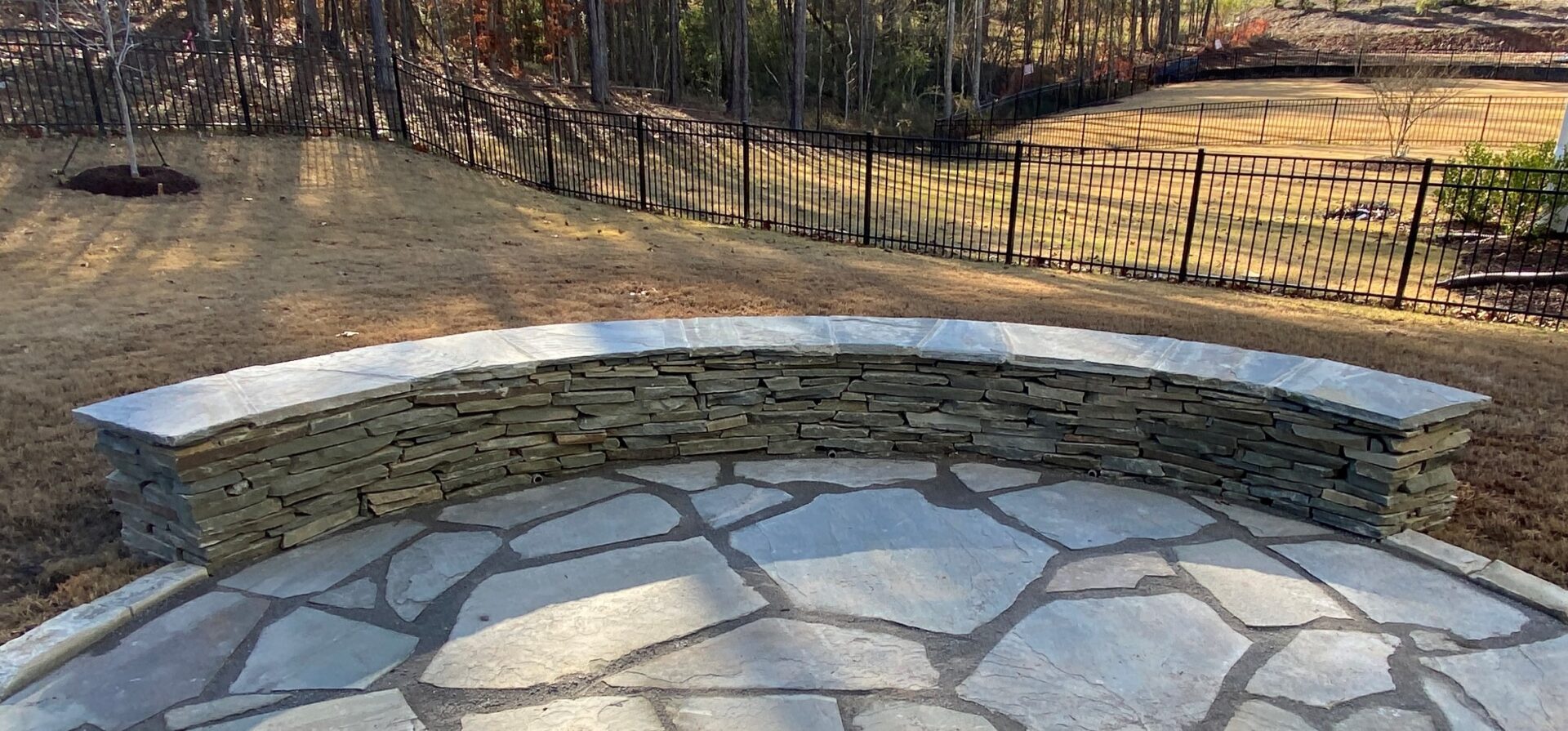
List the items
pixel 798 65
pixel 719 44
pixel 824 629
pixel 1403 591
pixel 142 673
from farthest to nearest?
pixel 719 44
pixel 798 65
pixel 1403 591
pixel 824 629
pixel 142 673

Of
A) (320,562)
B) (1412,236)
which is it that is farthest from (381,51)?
(1412,236)

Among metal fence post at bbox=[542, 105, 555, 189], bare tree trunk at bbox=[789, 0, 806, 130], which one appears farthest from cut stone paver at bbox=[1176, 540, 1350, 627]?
bare tree trunk at bbox=[789, 0, 806, 130]

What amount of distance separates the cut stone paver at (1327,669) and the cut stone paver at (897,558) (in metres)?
0.74

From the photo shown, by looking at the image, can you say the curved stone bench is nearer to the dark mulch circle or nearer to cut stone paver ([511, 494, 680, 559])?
cut stone paver ([511, 494, 680, 559])

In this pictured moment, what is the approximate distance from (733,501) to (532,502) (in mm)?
791

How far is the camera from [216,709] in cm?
223

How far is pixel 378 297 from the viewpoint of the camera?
6.13 meters

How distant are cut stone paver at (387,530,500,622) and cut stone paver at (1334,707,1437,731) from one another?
8.54ft

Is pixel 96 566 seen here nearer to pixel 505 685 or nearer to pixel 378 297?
pixel 505 685

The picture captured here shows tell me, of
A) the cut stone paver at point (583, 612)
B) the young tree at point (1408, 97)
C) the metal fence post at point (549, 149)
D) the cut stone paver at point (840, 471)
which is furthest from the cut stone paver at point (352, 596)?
the young tree at point (1408, 97)

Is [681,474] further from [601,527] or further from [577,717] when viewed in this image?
[577,717]

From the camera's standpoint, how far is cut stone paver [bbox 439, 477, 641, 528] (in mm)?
3305

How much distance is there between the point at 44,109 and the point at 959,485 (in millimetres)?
14442

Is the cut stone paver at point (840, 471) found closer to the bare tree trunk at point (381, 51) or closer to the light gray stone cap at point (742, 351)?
the light gray stone cap at point (742, 351)
